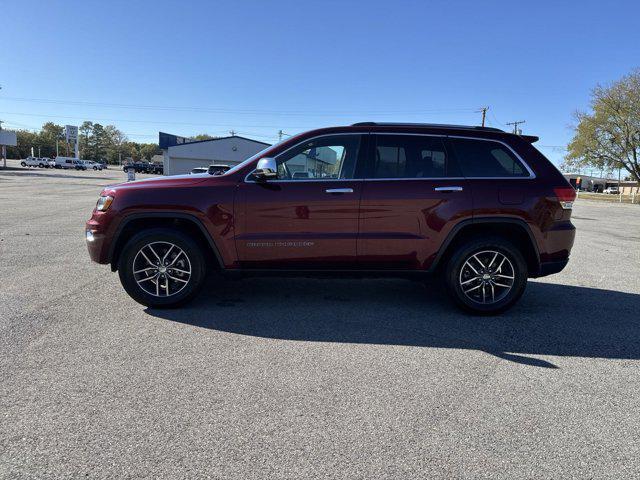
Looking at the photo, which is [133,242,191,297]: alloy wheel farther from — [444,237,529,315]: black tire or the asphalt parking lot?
[444,237,529,315]: black tire

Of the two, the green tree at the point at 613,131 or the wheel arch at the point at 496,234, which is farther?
the green tree at the point at 613,131

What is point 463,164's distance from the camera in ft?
15.4

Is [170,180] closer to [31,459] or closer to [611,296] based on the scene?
[31,459]

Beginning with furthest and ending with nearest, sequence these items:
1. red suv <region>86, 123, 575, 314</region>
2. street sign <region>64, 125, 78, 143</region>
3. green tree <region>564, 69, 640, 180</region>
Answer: street sign <region>64, 125, 78, 143</region> < green tree <region>564, 69, 640, 180</region> < red suv <region>86, 123, 575, 314</region>

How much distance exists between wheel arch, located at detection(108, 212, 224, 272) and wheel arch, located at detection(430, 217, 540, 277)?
2379mm

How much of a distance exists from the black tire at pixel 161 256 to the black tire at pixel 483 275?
105 inches

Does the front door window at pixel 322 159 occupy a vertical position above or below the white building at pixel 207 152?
Answer: below

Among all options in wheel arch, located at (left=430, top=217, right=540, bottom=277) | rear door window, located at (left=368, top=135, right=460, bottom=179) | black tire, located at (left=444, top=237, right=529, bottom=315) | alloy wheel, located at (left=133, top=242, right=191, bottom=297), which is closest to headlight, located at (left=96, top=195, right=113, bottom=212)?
alloy wheel, located at (left=133, top=242, right=191, bottom=297)

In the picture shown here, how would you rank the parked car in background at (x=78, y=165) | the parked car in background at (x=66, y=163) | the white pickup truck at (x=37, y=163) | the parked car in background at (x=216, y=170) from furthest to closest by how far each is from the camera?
the parked car in background at (x=66, y=163) < the white pickup truck at (x=37, y=163) < the parked car in background at (x=78, y=165) < the parked car in background at (x=216, y=170)

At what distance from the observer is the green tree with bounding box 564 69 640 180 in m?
48.7

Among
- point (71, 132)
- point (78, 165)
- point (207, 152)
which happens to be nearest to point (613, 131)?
point (207, 152)

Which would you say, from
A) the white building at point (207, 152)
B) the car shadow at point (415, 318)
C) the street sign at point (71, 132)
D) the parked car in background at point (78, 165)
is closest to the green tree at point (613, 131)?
the white building at point (207, 152)

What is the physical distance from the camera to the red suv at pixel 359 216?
14.8 feet

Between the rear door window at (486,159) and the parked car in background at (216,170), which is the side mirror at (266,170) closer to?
the parked car in background at (216,170)
